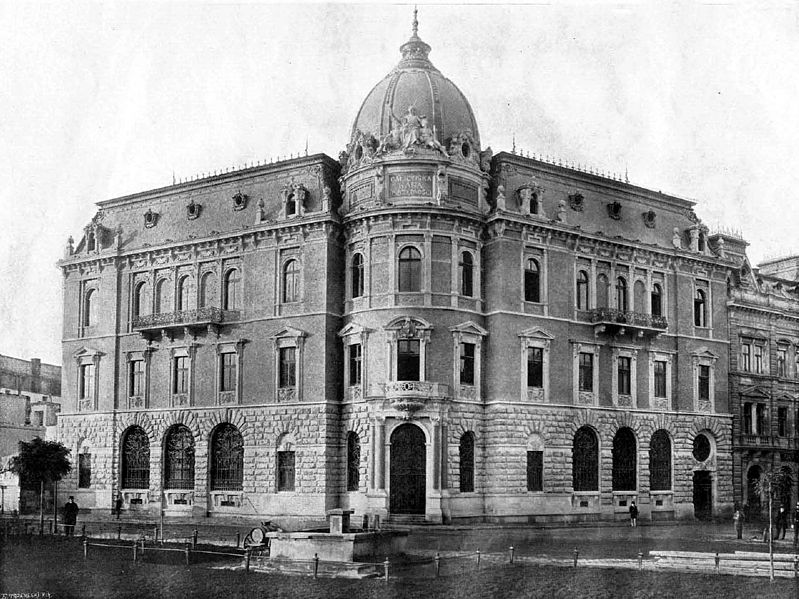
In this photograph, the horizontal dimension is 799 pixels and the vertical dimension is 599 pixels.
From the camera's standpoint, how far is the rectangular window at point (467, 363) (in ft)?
165

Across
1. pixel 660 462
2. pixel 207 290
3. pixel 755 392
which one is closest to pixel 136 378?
pixel 207 290

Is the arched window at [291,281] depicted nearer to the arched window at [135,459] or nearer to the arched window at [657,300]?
the arched window at [135,459]

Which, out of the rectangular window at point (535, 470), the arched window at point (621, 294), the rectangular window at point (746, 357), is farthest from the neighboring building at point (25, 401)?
the rectangular window at point (746, 357)

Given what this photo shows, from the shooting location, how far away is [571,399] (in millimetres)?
53469

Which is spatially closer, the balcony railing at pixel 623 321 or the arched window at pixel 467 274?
the arched window at pixel 467 274

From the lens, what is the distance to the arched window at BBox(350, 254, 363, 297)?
51.5m

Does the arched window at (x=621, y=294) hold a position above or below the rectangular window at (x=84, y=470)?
above

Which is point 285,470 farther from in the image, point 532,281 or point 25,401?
point 25,401

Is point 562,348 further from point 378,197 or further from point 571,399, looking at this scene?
point 378,197

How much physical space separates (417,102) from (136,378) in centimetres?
2169

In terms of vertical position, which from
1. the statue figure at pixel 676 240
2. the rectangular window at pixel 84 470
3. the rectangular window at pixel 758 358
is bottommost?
the rectangular window at pixel 84 470

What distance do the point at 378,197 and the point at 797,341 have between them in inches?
1275

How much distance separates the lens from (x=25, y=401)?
270 feet

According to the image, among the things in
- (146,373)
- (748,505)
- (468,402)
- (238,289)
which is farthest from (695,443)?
(146,373)
